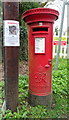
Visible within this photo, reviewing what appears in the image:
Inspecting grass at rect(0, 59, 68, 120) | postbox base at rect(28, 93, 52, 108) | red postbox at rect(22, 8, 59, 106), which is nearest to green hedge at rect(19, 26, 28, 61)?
grass at rect(0, 59, 68, 120)

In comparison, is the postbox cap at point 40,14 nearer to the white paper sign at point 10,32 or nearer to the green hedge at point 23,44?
the white paper sign at point 10,32

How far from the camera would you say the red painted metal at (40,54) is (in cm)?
211

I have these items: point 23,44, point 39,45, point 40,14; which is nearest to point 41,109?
point 39,45

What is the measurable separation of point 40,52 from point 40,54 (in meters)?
0.04

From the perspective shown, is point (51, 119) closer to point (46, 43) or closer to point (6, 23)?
point (46, 43)

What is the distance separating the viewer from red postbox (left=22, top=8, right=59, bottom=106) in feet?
6.97

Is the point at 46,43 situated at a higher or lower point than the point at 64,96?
higher

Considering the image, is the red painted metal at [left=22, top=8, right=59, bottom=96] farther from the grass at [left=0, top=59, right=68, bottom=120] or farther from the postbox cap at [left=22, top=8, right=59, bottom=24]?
the grass at [left=0, top=59, right=68, bottom=120]

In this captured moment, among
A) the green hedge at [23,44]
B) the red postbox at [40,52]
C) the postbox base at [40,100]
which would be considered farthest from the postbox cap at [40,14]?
the green hedge at [23,44]

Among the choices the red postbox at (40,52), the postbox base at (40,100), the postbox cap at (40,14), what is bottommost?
the postbox base at (40,100)

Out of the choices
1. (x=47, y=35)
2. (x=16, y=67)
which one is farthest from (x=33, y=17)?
(x=16, y=67)

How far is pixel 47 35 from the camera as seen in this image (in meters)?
2.19

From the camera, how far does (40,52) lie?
2.23 metres

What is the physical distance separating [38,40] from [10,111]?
1263mm
